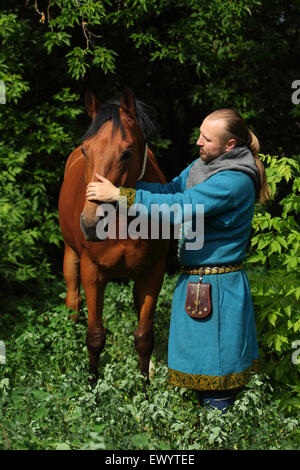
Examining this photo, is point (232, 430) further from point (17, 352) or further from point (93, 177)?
point (17, 352)

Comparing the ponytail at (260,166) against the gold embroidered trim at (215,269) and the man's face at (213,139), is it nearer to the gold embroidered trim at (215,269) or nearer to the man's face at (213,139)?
the man's face at (213,139)

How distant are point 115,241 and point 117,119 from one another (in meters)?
0.84

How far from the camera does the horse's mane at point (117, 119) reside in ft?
10.2

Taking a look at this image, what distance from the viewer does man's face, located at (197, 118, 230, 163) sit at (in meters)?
2.81

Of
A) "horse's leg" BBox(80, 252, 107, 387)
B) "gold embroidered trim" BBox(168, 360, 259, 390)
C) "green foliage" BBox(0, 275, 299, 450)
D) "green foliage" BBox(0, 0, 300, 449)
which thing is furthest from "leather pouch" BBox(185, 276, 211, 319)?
"horse's leg" BBox(80, 252, 107, 387)

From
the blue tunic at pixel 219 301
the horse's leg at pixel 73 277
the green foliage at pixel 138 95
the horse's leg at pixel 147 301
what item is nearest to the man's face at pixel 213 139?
the blue tunic at pixel 219 301

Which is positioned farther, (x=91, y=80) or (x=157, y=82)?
(x=157, y=82)

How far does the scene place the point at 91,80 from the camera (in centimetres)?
757

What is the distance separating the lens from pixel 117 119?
10.2 feet

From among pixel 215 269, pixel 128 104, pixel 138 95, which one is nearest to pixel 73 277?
pixel 128 104

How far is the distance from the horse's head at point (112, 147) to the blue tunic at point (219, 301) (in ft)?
0.92

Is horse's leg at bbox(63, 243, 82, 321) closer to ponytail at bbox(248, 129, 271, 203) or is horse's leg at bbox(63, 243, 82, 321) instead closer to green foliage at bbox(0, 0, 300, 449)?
green foliage at bbox(0, 0, 300, 449)
